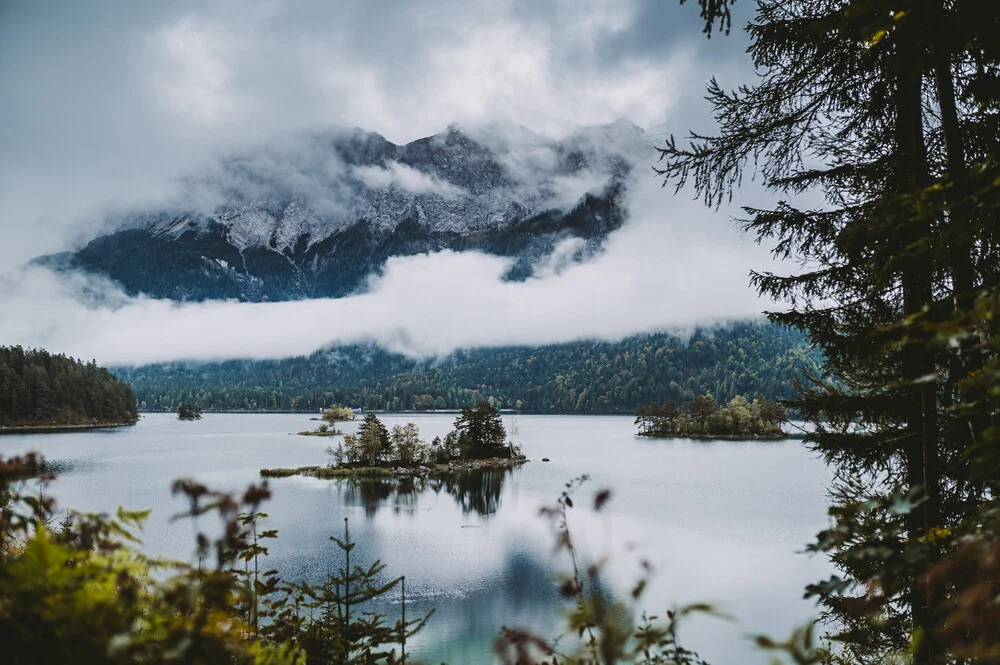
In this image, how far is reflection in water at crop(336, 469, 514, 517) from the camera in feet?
143

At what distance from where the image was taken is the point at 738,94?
4.75m

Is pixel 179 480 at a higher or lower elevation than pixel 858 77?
lower

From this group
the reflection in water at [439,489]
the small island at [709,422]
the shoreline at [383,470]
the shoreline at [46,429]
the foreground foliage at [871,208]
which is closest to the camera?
the foreground foliage at [871,208]

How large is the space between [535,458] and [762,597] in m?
53.4

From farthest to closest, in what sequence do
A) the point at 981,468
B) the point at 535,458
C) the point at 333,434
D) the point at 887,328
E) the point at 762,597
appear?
1. the point at 333,434
2. the point at 535,458
3. the point at 762,597
4. the point at 887,328
5. the point at 981,468

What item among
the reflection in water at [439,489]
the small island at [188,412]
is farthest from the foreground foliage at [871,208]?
the small island at [188,412]

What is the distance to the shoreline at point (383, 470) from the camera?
5850cm

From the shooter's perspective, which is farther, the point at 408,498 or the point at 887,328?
the point at 408,498

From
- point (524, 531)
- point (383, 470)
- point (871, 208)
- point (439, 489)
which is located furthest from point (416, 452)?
point (871, 208)

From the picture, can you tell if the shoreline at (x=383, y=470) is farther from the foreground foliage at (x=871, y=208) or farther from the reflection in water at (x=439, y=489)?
the foreground foliage at (x=871, y=208)

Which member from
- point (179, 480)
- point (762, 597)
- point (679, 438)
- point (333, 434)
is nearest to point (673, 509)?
point (762, 597)

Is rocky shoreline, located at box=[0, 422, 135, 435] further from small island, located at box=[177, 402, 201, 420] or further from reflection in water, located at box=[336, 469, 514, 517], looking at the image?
reflection in water, located at box=[336, 469, 514, 517]

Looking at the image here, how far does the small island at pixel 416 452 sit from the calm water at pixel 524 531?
4545 mm

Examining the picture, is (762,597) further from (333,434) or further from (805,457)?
(333,434)
